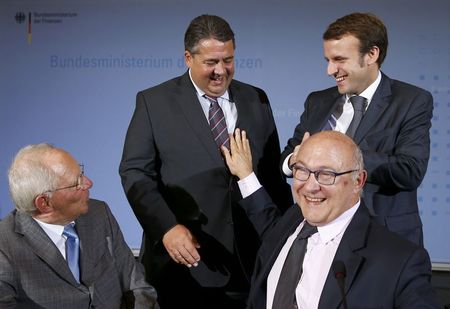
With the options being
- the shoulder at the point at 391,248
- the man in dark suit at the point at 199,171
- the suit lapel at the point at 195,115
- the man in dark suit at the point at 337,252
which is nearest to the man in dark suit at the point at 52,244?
the man in dark suit at the point at 199,171

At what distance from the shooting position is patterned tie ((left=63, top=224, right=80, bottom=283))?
2609 mm

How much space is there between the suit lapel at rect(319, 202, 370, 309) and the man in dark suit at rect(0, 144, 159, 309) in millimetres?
768

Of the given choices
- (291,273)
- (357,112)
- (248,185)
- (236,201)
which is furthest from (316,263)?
(236,201)

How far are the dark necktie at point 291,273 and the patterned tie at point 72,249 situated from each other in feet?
2.37

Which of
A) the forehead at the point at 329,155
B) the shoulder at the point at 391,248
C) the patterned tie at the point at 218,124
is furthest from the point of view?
the patterned tie at the point at 218,124

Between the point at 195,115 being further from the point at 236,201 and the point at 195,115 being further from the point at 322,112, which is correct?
the point at 322,112

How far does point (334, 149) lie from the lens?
7.52 ft

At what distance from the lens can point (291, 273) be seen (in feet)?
7.77

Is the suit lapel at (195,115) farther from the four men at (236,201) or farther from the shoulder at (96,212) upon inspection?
the shoulder at (96,212)

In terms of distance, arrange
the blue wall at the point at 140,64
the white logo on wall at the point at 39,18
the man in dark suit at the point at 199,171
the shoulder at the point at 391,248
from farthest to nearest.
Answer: the white logo on wall at the point at 39,18 → the blue wall at the point at 140,64 → the man in dark suit at the point at 199,171 → the shoulder at the point at 391,248

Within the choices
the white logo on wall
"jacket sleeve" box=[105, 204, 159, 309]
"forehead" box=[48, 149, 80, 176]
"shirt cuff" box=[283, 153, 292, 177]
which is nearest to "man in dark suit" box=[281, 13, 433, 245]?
"shirt cuff" box=[283, 153, 292, 177]

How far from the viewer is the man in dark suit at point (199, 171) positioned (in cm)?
307

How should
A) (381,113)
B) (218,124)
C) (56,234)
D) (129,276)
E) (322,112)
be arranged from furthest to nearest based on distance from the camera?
(218,124), (322,112), (381,113), (129,276), (56,234)

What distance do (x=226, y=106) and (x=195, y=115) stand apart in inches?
6.1
